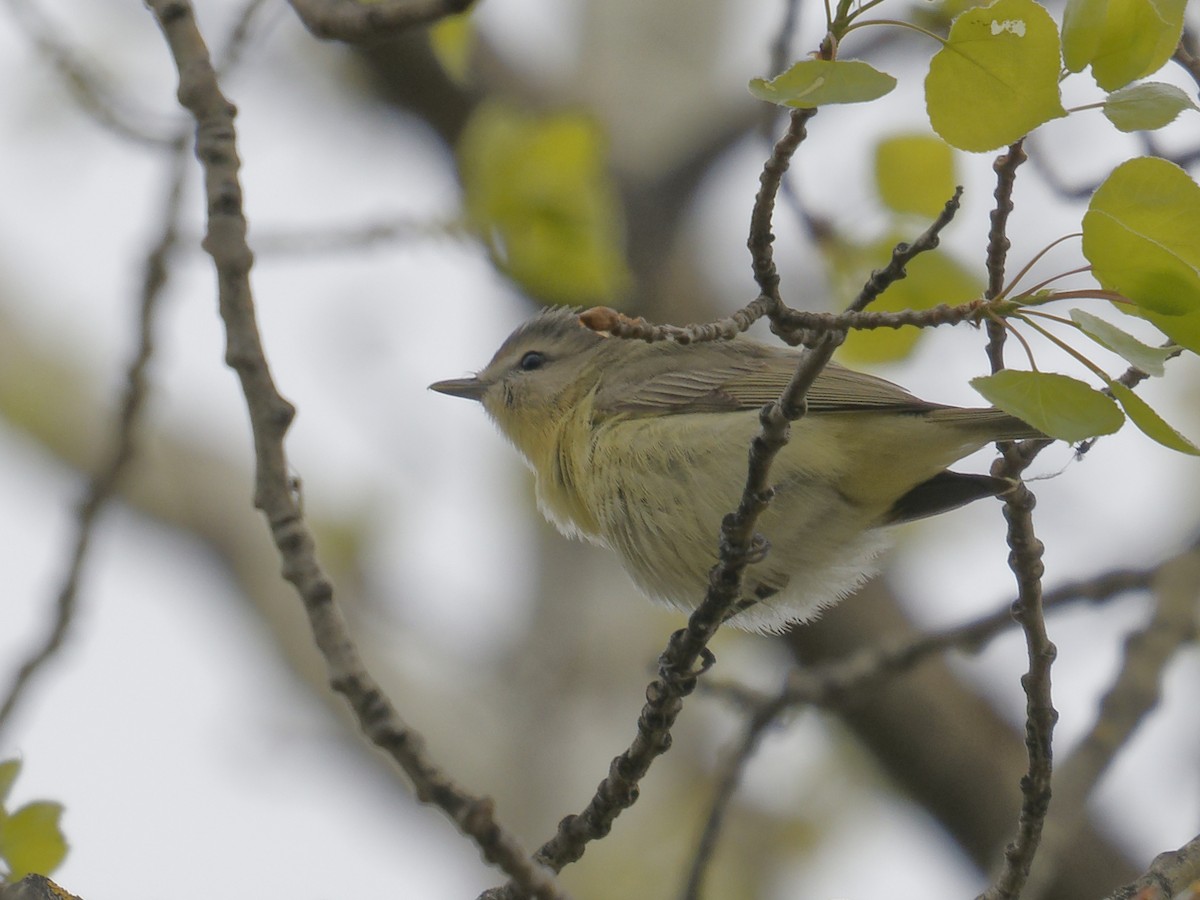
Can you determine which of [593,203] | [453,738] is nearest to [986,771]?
[593,203]

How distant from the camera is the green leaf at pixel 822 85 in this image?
6.42ft

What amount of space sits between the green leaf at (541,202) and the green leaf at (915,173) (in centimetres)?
116

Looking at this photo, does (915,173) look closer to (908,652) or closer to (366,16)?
(366,16)

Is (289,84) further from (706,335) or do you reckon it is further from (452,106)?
(706,335)

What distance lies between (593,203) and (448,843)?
7.36m

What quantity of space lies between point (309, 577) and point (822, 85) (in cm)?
106

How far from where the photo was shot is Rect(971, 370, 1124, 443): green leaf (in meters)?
2.04

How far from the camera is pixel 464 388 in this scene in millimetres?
5750

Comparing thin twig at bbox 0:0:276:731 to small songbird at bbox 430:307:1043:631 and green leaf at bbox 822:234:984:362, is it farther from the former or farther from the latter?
green leaf at bbox 822:234:984:362

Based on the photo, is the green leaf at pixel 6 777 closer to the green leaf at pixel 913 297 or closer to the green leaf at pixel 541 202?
the green leaf at pixel 913 297

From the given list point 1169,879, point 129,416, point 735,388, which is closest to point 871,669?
point 735,388

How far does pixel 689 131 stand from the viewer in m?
9.56

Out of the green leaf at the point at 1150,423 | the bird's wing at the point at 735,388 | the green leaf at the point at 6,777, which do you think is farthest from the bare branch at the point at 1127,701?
the green leaf at the point at 6,777

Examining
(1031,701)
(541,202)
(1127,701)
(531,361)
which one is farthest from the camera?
(531,361)
